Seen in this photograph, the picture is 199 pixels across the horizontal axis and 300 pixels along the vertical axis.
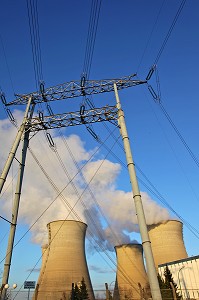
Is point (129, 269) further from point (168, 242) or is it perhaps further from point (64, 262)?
point (64, 262)

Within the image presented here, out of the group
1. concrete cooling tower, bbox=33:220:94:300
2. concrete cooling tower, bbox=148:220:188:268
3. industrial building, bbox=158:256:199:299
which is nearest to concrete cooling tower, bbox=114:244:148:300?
concrete cooling tower, bbox=148:220:188:268

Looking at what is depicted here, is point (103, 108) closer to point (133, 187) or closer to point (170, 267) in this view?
point (133, 187)

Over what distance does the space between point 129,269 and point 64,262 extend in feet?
30.1

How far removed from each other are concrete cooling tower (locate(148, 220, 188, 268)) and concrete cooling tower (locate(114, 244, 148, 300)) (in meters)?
Result: 2.23

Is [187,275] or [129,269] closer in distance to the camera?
[187,275]

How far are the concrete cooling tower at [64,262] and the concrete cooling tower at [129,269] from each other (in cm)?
514

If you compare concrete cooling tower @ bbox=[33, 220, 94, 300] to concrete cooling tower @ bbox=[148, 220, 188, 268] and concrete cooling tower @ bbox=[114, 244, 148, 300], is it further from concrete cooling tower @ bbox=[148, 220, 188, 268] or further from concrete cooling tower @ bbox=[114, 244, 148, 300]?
concrete cooling tower @ bbox=[148, 220, 188, 268]

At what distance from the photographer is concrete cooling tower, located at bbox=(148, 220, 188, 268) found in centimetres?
3209

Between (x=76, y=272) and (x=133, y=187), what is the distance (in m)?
22.9

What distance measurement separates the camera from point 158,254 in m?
33.2

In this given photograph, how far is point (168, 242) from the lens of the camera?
3244 cm

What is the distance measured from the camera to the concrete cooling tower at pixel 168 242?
32.1 metres

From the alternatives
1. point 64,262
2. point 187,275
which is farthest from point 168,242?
point 64,262

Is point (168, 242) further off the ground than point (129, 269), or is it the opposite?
point (168, 242)
